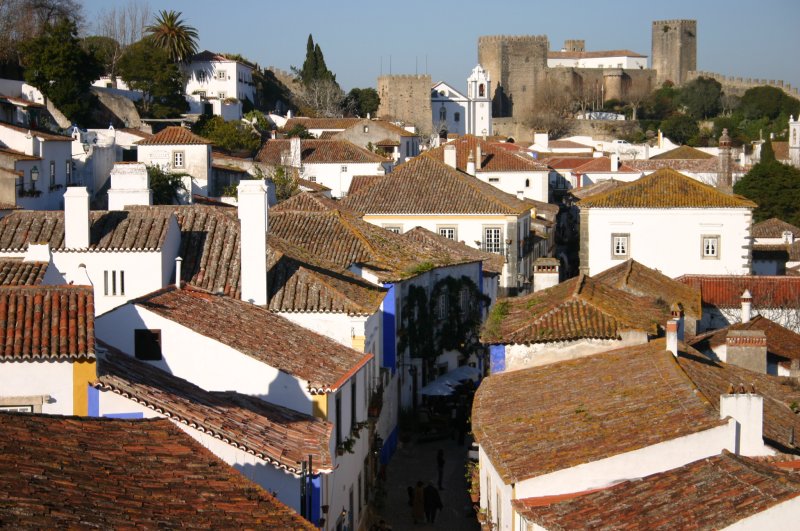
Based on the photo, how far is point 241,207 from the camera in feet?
70.9

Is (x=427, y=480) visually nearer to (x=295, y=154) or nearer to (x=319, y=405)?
(x=319, y=405)

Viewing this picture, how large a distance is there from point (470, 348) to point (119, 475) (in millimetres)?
24111

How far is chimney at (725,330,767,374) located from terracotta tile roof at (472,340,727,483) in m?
5.53

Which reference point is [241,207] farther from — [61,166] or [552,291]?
[61,166]

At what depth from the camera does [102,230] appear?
23.5m

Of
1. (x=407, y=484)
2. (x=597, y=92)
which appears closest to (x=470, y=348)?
(x=407, y=484)

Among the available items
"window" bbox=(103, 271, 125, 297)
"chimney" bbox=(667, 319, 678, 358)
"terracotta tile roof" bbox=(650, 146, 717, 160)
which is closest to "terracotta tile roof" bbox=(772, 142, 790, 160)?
"terracotta tile roof" bbox=(650, 146, 717, 160)

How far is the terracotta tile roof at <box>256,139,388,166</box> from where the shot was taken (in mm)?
62656

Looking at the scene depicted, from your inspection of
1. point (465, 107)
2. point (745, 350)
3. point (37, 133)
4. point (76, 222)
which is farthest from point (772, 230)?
point (465, 107)

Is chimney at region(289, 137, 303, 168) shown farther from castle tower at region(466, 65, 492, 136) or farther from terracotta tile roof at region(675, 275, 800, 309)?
castle tower at region(466, 65, 492, 136)

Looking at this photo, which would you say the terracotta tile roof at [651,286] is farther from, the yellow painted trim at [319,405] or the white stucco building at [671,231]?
the yellow painted trim at [319,405]

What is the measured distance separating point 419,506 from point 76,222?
7.41 m

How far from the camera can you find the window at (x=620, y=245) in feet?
133

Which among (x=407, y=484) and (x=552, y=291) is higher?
(x=552, y=291)
